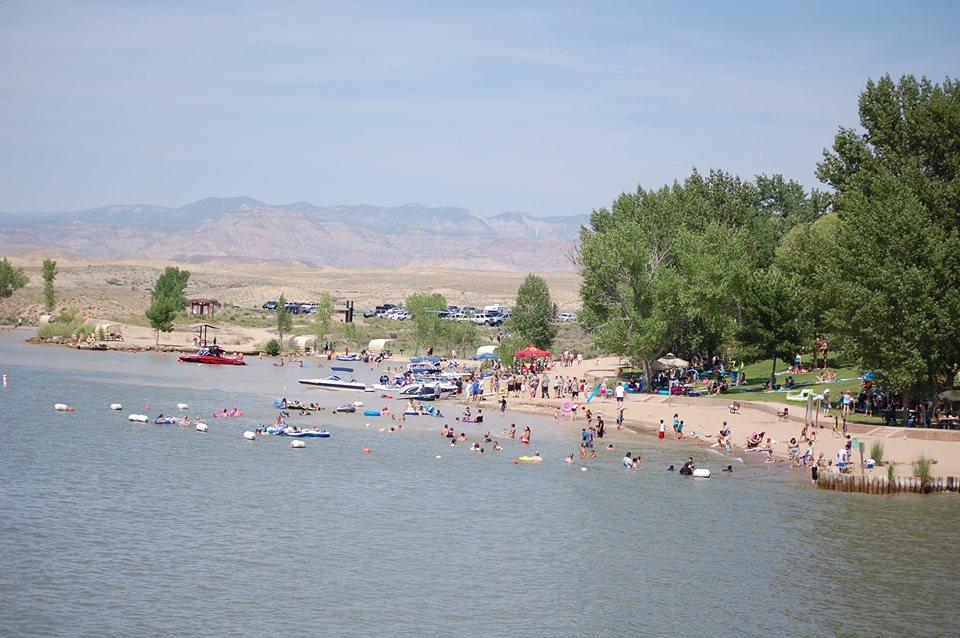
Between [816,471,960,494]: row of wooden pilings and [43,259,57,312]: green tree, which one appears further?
[43,259,57,312]: green tree

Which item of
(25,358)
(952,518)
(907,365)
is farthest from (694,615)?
(25,358)

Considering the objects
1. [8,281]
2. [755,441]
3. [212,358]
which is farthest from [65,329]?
[755,441]

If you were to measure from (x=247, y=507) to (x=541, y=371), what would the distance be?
57717 millimetres

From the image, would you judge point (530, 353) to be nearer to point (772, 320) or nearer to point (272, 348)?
point (772, 320)

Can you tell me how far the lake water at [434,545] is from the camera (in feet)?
97.2

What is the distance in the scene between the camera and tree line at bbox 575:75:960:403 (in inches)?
2119

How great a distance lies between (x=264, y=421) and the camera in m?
64.3

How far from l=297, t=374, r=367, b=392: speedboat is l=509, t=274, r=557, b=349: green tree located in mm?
24791

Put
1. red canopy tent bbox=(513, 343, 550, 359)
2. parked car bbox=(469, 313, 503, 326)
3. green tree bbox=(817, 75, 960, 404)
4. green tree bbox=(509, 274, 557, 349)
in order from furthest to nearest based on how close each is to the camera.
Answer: parked car bbox=(469, 313, 503, 326) < green tree bbox=(509, 274, 557, 349) < red canopy tent bbox=(513, 343, 550, 359) < green tree bbox=(817, 75, 960, 404)

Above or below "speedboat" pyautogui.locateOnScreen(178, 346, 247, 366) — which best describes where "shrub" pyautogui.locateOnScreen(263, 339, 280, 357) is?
above

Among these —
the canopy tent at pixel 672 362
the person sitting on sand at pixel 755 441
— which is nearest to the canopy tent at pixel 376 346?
the canopy tent at pixel 672 362

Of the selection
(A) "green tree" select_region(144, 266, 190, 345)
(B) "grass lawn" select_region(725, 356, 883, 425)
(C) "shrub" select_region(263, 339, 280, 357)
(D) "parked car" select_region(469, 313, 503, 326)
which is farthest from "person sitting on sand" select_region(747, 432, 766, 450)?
(D) "parked car" select_region(469, 313, 503, 326)

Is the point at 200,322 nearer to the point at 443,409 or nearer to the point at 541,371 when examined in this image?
the point at 541,371

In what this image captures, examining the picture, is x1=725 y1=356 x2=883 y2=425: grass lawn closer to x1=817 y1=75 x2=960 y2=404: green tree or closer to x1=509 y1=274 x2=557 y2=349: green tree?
x1=817 y1=75 x2=960 y2=404: green tree
